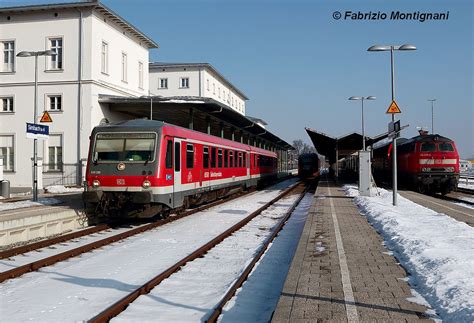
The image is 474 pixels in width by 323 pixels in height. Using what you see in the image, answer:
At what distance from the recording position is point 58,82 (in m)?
29.5

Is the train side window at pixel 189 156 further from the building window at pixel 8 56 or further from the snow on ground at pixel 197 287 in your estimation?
the building window at pixel 8 56

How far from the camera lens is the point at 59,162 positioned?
29391 millimetres

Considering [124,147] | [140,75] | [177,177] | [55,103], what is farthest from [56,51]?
[177,177]

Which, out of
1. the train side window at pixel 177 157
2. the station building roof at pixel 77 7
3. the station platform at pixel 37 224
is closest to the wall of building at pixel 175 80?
the station building roof at pixel 77 7

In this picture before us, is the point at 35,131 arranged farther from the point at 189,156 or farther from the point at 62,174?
the point at 62,174

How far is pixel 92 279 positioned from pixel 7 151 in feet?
88.6

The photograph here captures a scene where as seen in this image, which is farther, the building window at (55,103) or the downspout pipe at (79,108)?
the building window at (55,103)

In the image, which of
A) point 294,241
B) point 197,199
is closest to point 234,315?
point 294,241

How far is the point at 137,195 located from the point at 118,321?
6.95 meters

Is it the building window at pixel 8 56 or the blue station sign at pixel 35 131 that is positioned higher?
the building window at pixel 8 56

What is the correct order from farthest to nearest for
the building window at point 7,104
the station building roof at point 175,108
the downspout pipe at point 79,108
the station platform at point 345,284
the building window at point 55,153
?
the building window at point 7,104 → the building window at point 55,153 → the downspout pipe at point 79,108 → the station building roof at point 175,108 → the station platform at point 345,284

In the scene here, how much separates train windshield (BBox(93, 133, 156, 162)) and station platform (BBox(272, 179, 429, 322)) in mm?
4869

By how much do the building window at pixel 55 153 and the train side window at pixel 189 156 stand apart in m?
17.4

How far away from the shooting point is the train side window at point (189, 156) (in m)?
14.2
